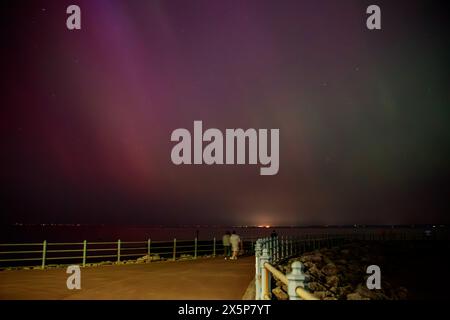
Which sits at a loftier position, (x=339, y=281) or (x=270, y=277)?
(x=270, y=277)

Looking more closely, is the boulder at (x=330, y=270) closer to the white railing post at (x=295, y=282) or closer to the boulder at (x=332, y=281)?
the boulder at (x=332, y=281)

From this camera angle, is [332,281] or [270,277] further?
[332,281]

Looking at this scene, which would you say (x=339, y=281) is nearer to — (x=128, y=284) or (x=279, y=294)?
(x=279, y=294)

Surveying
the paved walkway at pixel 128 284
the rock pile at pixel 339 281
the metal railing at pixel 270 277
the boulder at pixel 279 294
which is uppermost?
the metal railing at pixel 270 277

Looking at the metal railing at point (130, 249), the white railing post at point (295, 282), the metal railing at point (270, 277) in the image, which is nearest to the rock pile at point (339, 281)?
the metal railing at point (270, 277)

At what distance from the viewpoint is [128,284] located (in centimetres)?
1459

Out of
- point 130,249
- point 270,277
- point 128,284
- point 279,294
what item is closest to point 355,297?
point 279,294

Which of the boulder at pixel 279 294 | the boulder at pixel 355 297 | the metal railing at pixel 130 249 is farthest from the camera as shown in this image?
the metal railing at pixel 130 249

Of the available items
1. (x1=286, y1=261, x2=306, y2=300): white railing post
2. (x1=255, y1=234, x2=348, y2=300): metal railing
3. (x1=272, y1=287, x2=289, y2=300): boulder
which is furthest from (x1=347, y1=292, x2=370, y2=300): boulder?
(x1=286, y1=261, x2=306, y2=300): white railing post

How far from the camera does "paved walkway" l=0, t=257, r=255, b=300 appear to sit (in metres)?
12.4

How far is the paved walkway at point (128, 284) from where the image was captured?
40.5ft

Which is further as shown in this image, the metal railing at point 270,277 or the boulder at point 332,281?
the boulder at point 332,281

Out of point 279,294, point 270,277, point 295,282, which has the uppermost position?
point 295,282
